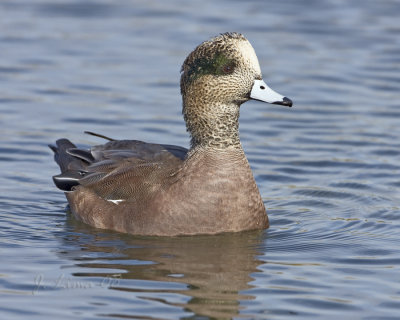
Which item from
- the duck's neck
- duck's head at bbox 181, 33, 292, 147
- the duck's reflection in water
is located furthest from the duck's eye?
the duck's reflection in water

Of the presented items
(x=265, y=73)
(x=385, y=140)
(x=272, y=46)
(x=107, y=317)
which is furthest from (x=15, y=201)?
(x=272, y=46)

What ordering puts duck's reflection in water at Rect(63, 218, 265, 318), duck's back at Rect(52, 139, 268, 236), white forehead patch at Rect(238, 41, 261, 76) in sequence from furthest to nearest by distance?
1. duck's back at Rect(52, 139, 268, 236)
2. white forehead patch at Rect(238, 41, 261, 76)
3. duck's reflection in water at Rect(63, 218, 265, 318)

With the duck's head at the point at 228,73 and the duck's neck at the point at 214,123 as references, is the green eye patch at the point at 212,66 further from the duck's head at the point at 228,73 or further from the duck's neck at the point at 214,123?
the duck's neck at the point at 214,123

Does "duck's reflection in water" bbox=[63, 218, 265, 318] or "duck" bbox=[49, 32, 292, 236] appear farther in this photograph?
"duck" bbox=[49, 32, 292, 236]

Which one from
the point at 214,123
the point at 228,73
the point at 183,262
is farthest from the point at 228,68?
the point at 183,262

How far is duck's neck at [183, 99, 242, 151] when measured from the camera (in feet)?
28.6

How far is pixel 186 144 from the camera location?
12.0 meters

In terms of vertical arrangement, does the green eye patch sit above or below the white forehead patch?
below

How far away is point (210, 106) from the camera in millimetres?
8727

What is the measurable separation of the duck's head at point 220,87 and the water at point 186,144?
954 mm

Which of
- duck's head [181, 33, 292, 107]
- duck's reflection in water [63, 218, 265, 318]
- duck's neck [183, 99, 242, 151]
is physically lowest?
duck's reflection in water [63, 218, 265, 318]

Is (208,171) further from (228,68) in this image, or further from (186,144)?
(186,144)

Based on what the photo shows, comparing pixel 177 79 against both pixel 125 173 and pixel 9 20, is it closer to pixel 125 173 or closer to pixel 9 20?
pixel 9 20

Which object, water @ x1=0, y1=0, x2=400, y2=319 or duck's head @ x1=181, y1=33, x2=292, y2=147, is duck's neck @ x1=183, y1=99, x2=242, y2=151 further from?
water @ x1=0, y1=0, x2=400, y2=319
